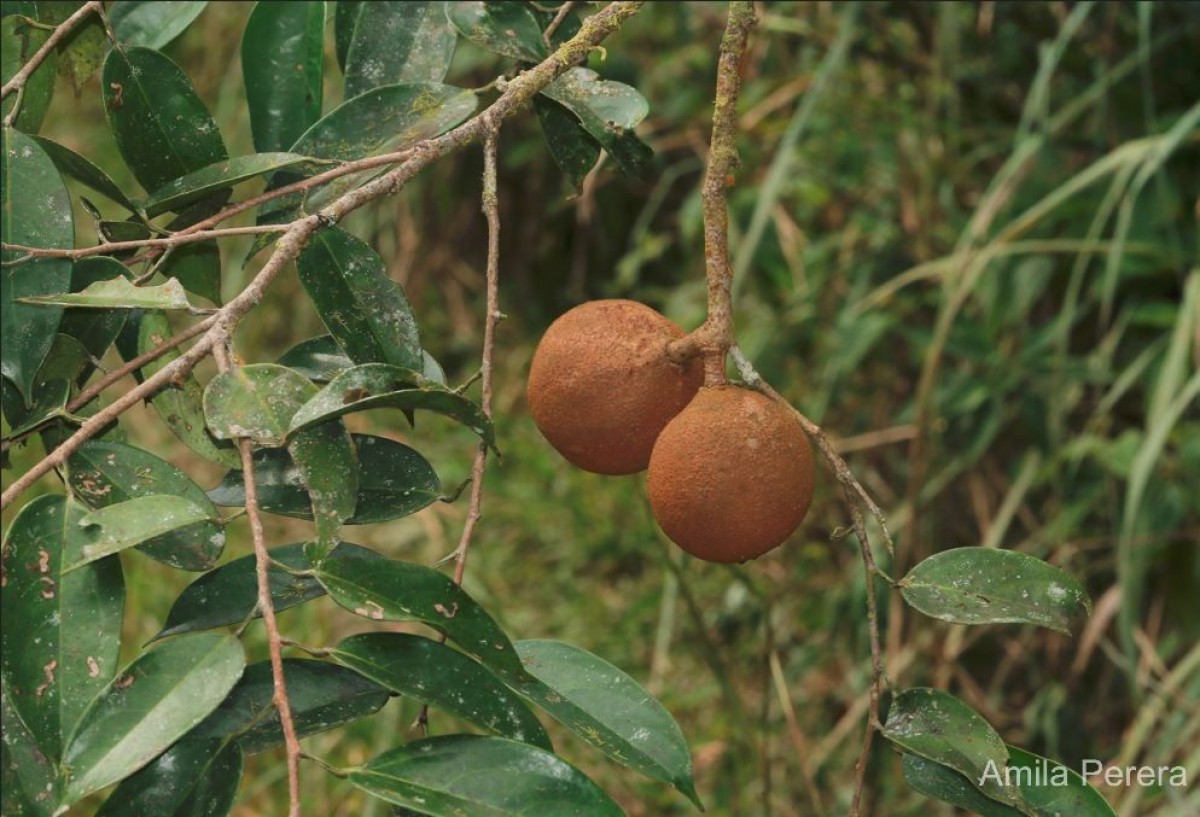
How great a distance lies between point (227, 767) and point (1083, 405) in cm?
137

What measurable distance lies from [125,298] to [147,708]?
6.8 inches

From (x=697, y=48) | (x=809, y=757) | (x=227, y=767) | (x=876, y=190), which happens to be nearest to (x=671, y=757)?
(x=227, y=767)

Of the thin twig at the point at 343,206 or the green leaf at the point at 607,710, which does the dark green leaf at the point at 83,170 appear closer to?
the thin twig at the point at 343,206

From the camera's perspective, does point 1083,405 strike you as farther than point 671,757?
Yes

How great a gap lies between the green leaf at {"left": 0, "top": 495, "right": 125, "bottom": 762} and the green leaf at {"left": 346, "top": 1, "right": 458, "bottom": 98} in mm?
382

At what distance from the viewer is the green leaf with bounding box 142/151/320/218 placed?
716 mm

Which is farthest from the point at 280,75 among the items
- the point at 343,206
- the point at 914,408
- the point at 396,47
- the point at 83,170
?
the point at 914,408

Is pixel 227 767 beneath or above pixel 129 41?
beneath

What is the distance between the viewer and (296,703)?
2.02ft

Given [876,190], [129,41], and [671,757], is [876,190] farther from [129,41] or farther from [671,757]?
[671,757]

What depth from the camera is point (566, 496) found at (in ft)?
7.14

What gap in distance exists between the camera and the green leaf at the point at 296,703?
604 millimetres

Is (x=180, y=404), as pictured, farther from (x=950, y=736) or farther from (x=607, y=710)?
(x=950, y=736)

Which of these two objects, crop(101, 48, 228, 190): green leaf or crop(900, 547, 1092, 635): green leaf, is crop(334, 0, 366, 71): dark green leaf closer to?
crop(101, 48, 228, 190): green leaf
